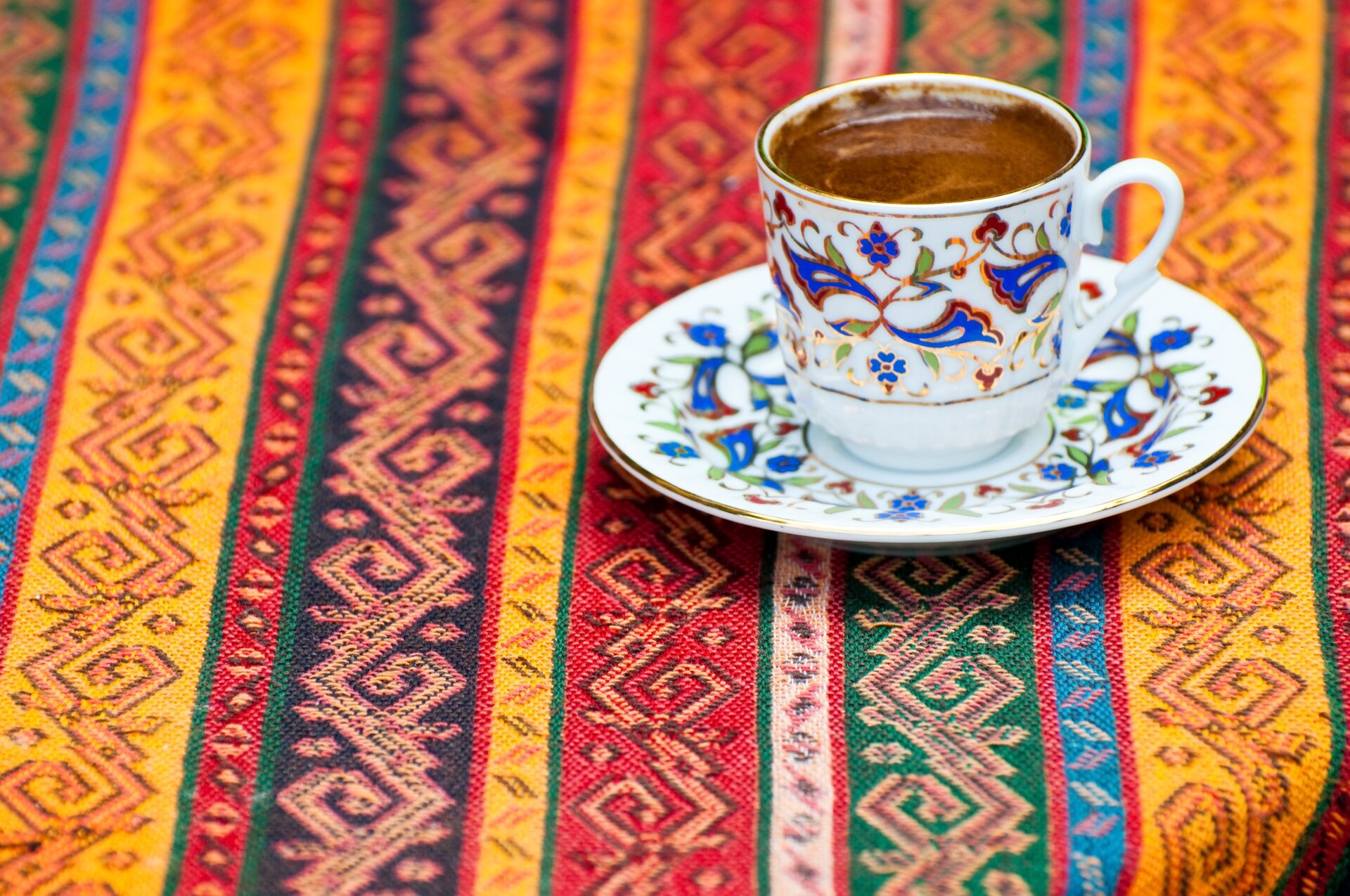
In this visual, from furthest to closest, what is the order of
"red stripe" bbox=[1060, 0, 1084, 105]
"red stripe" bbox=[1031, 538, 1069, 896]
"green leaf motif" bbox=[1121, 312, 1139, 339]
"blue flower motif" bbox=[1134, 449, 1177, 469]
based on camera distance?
1. "red stripe" bbox=[1060, 0, 1084, 105]
2. "green leaf motif" bbox=[1121, 312, 1139, 339]
3. "blue flower motif" bbox=[1134, 449, 1177, 469]
4. "red stripe" bbox=[1031, 538, 1069, 896]

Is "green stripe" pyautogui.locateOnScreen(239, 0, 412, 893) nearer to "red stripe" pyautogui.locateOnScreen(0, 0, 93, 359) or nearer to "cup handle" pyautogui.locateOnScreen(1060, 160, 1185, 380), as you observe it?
"red stripe" pyautogui.locateOnScreen(0, 0, 93, 359)

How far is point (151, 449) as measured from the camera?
2.88 feet

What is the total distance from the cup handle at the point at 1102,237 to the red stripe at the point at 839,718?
0.16m

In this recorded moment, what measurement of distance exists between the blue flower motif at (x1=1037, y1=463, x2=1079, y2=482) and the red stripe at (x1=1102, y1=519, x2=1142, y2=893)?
0.03 m

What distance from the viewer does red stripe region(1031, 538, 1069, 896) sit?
62 cm

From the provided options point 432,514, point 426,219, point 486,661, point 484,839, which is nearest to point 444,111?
point 426,219

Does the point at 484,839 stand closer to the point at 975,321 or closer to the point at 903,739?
the point at 903,739

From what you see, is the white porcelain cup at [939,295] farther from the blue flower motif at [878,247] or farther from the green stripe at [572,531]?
the green stripe at [572,531]

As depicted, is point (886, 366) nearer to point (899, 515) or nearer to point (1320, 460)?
point (899, 515)

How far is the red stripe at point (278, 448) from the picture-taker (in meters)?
0.66

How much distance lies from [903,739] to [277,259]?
57 cm

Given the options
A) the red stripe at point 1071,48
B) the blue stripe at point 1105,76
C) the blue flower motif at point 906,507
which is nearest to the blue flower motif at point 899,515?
the blue flower motif at point 906,507

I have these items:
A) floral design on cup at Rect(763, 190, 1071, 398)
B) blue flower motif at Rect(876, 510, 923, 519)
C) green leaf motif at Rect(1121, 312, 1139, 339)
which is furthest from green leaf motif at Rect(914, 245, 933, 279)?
green leaf motif at Rect(1121, 312, 1139, 339)

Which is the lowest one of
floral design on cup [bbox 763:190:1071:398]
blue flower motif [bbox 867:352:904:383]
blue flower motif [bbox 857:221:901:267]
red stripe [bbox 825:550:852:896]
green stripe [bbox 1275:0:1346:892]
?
red stripe [bbox 825:550:852:896]
